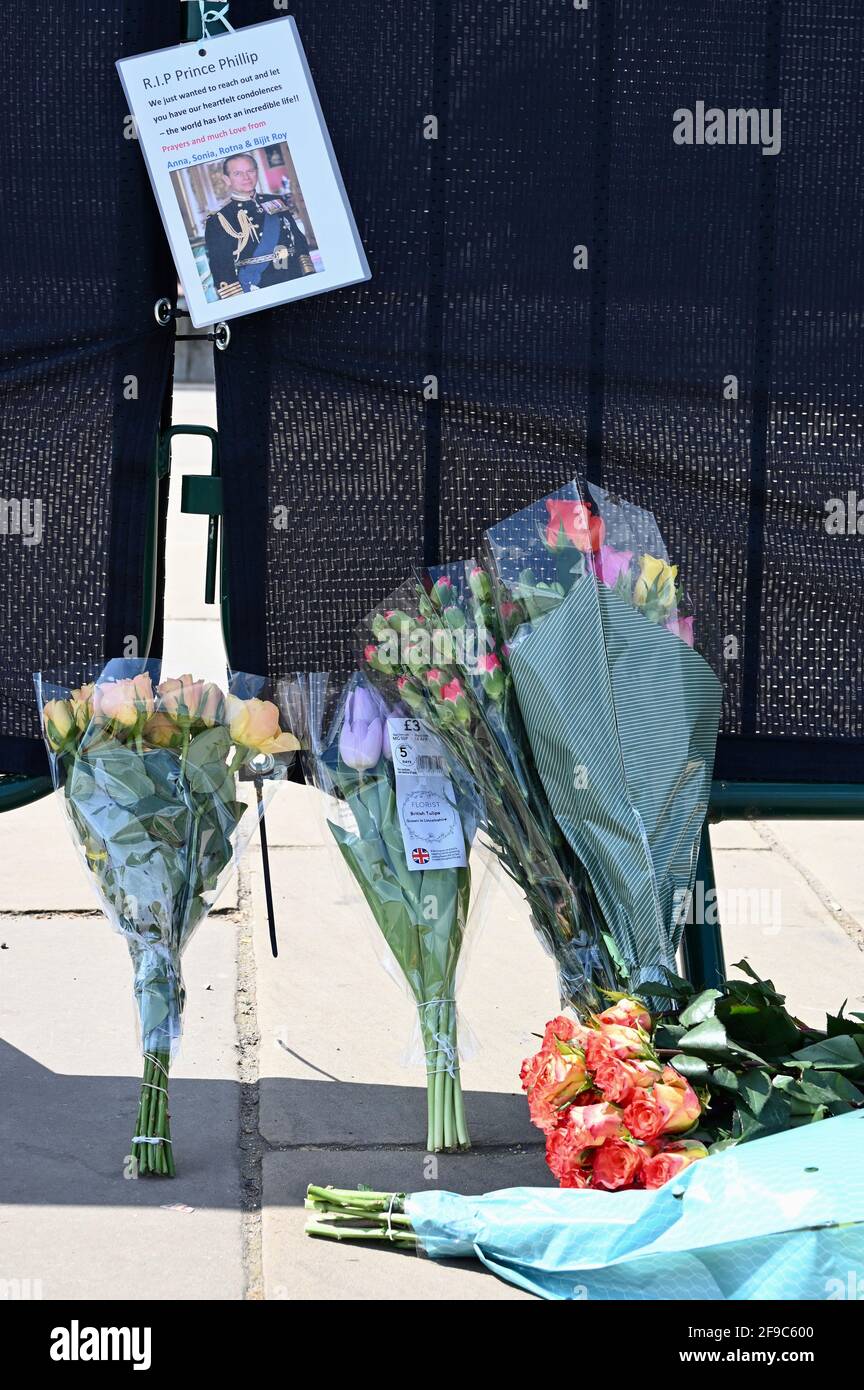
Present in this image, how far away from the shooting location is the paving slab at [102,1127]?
2.39 m

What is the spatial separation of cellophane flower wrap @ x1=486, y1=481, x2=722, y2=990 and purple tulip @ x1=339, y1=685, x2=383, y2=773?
0.28m

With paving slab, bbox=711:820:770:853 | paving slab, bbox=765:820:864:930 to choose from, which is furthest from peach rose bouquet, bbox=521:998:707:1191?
paving slab, bbox=711:820:770:853

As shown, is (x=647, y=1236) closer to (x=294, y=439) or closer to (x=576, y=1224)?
(x=576, y=1224)

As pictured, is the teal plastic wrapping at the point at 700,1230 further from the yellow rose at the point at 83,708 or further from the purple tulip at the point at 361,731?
the yellow rose at the point at 83,708

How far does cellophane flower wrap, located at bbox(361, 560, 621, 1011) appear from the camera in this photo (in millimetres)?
2588

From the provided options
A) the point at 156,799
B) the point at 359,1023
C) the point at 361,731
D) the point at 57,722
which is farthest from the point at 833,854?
the point at 57,722

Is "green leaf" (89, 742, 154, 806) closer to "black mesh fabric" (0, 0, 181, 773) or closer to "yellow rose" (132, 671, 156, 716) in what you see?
"yellow rose" (132, 671, 156, 716)

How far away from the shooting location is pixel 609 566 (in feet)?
8.63

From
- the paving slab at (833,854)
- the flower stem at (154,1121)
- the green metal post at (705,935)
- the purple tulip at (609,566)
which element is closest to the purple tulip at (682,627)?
the purple tulip at (609,566)

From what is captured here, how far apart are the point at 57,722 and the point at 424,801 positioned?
0.64 meters

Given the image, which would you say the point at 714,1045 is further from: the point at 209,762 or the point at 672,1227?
the point at 209,762

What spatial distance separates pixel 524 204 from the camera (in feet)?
8.88

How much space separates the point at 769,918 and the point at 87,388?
89.3 inches

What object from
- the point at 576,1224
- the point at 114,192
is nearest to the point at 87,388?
the point at 114,192
